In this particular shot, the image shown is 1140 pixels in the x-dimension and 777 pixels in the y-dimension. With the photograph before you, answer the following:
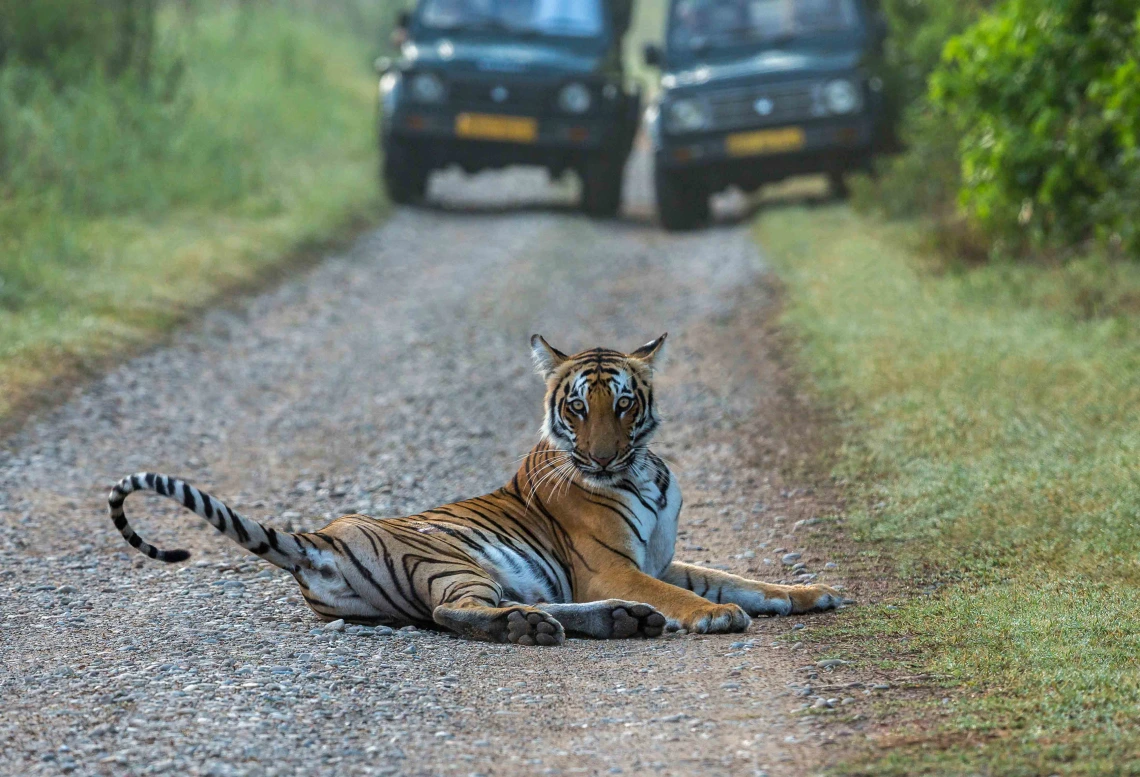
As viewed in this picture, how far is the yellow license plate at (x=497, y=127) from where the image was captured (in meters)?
16.4

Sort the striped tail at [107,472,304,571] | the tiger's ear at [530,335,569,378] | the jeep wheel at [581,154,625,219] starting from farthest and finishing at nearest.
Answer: the jeep wheel at [581,154,625,219], the tiger's ear at [530,335,569,378], the striped tail at [107,472,304,571]

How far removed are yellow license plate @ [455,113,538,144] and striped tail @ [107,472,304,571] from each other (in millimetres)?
11624

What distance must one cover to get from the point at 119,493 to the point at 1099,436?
449cm

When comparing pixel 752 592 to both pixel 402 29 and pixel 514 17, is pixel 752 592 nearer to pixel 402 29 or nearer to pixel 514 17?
pixel 514 17

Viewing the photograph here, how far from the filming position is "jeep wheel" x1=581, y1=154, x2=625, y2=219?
17.2 metres

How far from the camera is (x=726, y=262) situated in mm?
14133

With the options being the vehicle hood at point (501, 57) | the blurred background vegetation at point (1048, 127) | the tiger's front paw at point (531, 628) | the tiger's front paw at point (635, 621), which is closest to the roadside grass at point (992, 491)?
the blurred background vegetation at point (1048, 127)

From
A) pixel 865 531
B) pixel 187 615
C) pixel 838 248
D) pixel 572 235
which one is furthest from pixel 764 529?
pixel 572 235

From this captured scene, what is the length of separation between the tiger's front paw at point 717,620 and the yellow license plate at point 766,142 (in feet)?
35.3

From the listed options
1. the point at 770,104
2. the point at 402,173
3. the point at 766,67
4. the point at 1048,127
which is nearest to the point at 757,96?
the point at 770,104

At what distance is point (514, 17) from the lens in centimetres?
1738

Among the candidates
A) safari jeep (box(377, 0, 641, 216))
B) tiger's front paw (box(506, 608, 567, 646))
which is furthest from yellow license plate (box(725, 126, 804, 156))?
tiger's front paw (box(506, 608, 567, 646))

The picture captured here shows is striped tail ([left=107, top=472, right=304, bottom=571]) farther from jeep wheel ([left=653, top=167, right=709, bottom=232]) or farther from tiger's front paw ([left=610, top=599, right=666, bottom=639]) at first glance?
jeep wheel ([left=653, top=167, right=709, bottom=232])

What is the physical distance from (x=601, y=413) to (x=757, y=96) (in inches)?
417
